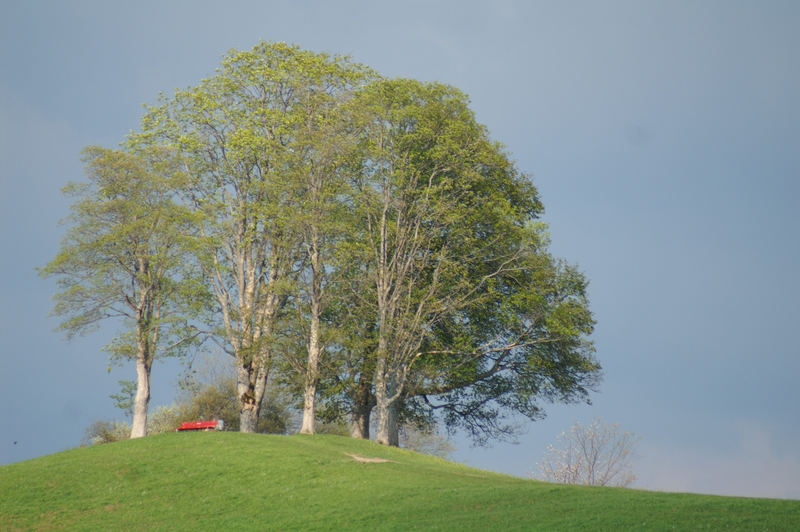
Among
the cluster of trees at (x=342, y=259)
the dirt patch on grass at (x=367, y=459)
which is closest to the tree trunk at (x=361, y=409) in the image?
the cluster of trees at (x=342, y=259)

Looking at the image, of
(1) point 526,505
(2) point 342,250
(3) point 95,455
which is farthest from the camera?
(2) point 342,250

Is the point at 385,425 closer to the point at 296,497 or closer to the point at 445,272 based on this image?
the point at 445,272

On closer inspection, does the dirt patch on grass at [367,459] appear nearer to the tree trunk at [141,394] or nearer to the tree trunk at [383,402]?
the tree trunk at [383,402]

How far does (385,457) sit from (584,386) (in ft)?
60.1

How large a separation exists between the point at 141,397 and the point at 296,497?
67.0 ft

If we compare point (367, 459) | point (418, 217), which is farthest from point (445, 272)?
point (367, 459)

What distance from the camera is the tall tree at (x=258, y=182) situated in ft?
162

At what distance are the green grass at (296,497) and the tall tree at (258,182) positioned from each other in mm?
9319

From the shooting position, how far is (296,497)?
105ft

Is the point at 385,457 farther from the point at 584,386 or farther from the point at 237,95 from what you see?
the point at 237,95

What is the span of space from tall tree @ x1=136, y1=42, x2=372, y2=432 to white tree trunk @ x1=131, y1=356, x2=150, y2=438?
194 inches

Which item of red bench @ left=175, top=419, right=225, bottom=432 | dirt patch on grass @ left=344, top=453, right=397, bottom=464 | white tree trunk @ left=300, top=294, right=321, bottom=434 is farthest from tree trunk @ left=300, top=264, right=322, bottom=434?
dirt patch on grass @ left=344, top=453, right=397, bottom=464

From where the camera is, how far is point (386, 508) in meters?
28.6

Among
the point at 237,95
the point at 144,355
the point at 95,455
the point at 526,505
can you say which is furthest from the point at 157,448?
the point at 237,95
